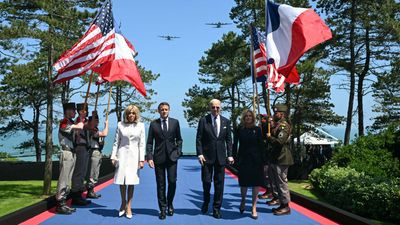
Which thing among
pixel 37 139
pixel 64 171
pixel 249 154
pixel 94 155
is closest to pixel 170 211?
pixel 249 154

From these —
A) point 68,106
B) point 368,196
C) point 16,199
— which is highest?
point 68,106

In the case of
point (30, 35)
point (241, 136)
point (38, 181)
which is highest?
point (30, 35)

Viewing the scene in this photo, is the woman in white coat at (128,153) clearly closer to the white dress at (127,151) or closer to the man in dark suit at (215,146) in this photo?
the white dress at (127,151)

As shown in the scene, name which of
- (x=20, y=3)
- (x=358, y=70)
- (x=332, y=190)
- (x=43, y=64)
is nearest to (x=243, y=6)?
(x=358, y=70)

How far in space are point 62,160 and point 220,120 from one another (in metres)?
3.01

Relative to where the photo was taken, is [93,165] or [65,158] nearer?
[65,158]

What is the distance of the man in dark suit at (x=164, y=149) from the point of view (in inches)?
302

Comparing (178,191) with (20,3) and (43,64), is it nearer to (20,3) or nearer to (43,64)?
(20,3)

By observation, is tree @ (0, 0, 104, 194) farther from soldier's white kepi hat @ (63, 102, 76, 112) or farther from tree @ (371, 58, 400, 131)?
tree @ (371, 58, 400, 131)

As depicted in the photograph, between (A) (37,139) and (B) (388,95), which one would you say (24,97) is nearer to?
(A) (37,139)

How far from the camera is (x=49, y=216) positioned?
7793mm

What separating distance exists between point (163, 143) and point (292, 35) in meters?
3.25

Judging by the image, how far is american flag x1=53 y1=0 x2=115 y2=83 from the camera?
884 centimetres

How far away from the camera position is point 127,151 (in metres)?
7.74
